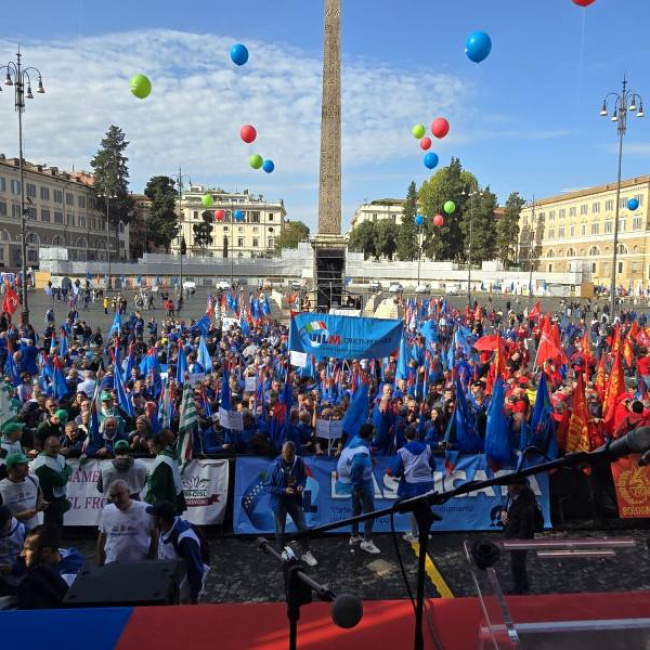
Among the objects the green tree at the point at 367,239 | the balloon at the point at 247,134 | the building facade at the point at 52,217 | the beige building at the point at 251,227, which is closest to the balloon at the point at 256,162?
the balloon at the point at 247,134

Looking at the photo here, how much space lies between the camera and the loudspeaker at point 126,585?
8.57 feet

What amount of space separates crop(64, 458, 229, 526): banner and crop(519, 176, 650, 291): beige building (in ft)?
187

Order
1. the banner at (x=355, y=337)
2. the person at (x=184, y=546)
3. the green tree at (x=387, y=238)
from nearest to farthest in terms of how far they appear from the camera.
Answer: the person at (x=184, y=546)
the banner at (x=355, y=337)
the green tree at (x=387, y=238)

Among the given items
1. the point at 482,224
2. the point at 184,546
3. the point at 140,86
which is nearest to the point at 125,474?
the point at 184,546

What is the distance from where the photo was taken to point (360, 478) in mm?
6195

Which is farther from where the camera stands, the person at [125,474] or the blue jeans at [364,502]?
the blue jeans at [364,502]

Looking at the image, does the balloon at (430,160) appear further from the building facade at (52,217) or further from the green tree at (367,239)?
the green tree at (367,239)

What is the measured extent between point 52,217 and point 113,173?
9.86 m

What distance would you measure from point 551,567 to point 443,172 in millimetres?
82339

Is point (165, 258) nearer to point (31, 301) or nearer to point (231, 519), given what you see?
point (31, 301)

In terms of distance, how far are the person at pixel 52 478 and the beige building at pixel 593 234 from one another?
5848 centimetres

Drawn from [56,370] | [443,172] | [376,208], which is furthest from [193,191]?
[56,370]

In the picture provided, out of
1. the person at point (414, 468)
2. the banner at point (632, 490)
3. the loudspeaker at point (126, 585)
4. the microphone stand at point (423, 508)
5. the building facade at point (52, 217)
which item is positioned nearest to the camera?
the microphone stand at point (423, 508)

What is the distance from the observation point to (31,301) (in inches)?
1690
